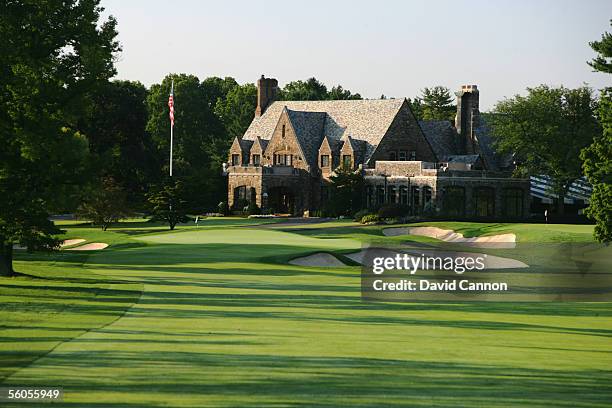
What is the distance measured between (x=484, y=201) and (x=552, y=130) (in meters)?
8.18

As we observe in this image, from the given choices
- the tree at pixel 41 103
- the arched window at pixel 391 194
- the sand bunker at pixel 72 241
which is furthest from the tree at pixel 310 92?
the tree at pixel 41 103

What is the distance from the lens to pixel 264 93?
10444 cm

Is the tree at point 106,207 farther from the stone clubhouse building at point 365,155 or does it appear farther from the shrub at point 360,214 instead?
the shrub at point 360,214

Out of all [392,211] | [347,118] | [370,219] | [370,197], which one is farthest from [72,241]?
[347,118]

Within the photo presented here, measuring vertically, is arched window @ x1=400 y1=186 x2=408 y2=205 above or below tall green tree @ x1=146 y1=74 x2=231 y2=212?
below

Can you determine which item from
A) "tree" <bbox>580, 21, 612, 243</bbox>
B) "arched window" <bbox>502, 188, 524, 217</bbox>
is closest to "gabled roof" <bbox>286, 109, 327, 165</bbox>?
"arched window" <bbox>502, 188, 524, 217</bbox>

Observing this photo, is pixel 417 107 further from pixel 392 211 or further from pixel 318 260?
pixel 318 260

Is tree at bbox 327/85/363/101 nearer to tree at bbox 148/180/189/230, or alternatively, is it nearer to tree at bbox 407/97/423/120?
tree at bbox 407/97/423/120

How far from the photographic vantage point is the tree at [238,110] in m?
122

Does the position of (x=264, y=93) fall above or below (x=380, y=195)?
above

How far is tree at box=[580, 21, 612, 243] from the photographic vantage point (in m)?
36.1

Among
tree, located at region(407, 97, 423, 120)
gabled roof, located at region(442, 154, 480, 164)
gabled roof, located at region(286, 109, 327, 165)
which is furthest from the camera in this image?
tree, located at region(407, 97, 423, 120)

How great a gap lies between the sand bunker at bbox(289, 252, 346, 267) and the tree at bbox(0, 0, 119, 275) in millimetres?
13620

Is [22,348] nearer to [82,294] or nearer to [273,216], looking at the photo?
[82,294]
